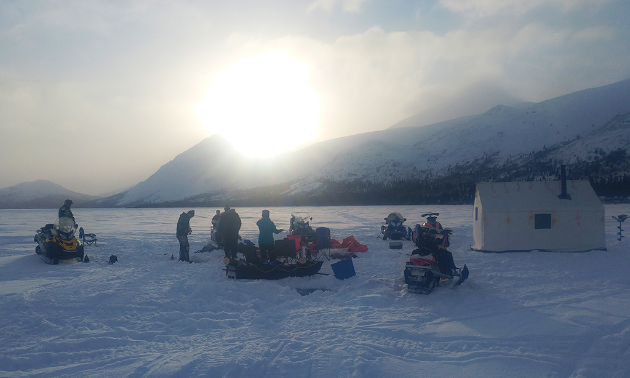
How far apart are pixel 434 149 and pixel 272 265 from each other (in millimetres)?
107359

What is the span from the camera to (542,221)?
12.7 metres

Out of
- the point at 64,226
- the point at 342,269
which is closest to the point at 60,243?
the point at 64,226

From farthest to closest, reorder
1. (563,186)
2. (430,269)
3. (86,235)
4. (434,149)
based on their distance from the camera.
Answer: (434,149), (86,235), (563,186), (430,269)

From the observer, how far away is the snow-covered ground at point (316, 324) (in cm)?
466

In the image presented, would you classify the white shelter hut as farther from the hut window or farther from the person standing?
the person standing

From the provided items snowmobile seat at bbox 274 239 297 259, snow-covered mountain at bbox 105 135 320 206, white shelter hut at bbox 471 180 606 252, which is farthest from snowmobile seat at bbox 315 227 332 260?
snow-covered mountain at bbox 105 135 320 206

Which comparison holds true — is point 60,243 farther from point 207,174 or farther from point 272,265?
point 207,174

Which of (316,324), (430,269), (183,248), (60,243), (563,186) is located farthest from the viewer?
(563,186)

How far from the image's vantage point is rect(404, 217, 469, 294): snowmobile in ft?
26.1

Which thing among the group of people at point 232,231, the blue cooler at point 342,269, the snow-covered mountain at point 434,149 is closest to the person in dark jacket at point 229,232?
the group of people at point 232,231

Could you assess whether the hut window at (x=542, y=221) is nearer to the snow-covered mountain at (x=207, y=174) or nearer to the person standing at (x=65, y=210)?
the person standing at (x=65, y=210)

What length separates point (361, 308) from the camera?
7.18m

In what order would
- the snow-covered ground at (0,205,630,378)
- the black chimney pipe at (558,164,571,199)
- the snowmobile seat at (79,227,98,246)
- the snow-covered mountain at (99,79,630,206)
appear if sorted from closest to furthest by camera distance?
the snow-covered ground at (0,205,630,378), the black chimney pipe at (558,164,571,199), the snowmobile seat at (79,227,98,246), the snow-covered mountain at (99,79,630,206)

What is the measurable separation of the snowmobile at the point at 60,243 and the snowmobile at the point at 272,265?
5.75 metres
